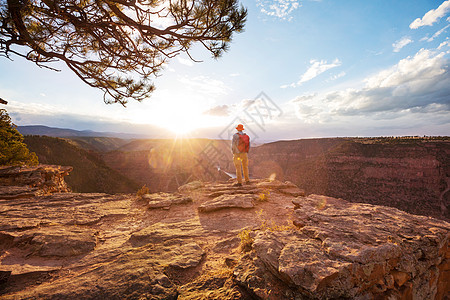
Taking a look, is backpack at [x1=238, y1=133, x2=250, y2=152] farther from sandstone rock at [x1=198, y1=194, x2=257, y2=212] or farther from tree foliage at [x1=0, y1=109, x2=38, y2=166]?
tree foliage at [x1=0, y1=109, x2=38, y2=166]

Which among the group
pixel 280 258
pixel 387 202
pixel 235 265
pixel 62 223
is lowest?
pixel 387 202

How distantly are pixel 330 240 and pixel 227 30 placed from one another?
20.8 feet

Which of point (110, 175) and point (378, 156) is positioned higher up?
point (378, 156)

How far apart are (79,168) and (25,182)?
21.8 m

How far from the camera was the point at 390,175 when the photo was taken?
39.3 meters

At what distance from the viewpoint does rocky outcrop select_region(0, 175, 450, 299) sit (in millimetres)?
2238

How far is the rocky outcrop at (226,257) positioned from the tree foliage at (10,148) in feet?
22.7

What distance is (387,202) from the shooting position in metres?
34.8

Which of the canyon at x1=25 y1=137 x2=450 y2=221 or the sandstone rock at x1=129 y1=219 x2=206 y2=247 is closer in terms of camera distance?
the sandstone rock at x1=129 y1=219 x2=206 y2=247

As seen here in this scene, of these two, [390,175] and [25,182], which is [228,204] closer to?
[25,182]

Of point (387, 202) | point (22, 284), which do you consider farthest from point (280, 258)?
point (387, 202)

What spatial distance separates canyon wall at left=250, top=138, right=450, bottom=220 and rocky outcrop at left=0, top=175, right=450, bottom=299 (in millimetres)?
39360

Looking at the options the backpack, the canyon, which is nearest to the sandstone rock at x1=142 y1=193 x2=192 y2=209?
the backpack

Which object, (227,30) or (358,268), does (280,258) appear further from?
(227,30)
